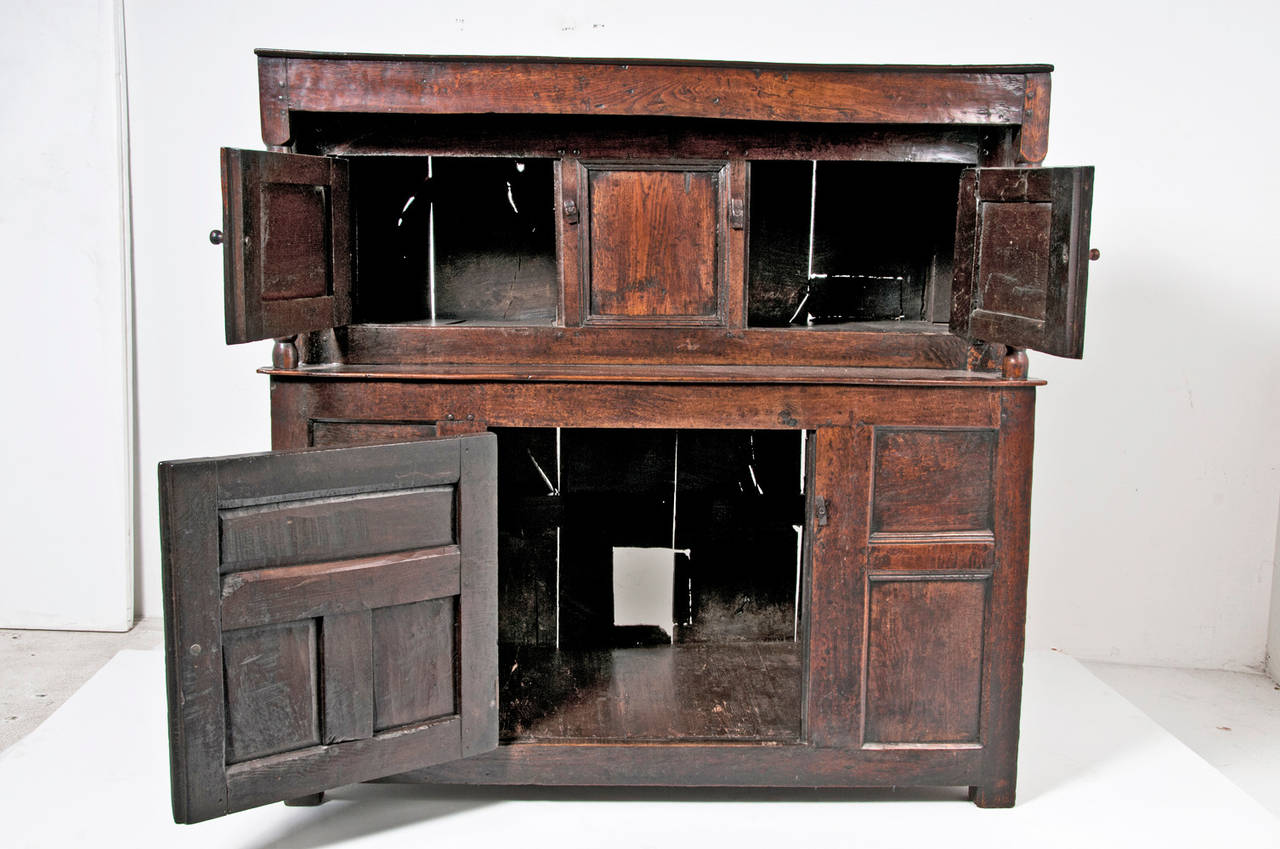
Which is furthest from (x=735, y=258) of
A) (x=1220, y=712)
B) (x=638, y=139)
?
(x=1220, y=712)

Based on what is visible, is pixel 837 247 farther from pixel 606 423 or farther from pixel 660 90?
pixel 606 423

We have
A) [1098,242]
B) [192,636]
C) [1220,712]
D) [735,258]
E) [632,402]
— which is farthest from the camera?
[1098,242]

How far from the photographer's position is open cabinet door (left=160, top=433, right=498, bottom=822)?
97.6 inches

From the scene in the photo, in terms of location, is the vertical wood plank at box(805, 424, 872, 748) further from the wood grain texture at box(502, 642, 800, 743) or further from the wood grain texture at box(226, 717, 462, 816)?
the wood grain texture at box(226, 717, 462, 816)

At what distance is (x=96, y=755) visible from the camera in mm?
3170

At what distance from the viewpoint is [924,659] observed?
293 centimetres

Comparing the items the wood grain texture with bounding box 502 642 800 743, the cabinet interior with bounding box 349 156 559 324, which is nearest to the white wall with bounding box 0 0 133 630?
the cabinet interior with bounding box 349 156 559 324

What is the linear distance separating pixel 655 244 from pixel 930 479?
90 cm

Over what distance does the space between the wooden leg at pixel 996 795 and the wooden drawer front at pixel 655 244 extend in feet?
4.34

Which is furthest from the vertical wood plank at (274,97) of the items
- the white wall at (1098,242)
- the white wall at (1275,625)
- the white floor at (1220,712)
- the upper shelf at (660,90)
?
the white wall at (1275,625)

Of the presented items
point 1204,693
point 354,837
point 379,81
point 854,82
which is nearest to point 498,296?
point 379,81

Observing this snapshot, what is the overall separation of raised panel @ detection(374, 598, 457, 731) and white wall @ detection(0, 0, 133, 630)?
2104 millimetres

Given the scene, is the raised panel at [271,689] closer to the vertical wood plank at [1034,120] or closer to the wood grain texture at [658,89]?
the wood grain texture at [658,89]

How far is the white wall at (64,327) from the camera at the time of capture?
4164 mm
